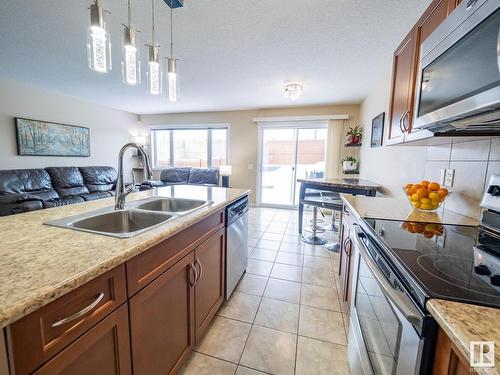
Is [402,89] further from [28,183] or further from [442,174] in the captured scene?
[28,183]

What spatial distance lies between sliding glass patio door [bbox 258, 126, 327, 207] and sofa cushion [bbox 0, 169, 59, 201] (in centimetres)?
403

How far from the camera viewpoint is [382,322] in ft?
2.70

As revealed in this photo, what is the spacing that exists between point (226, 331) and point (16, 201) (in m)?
3.25

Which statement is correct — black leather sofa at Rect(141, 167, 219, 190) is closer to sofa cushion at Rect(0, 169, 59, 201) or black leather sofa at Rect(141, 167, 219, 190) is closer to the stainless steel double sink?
sofa cushion at Rect(0, 169, 59, 201)

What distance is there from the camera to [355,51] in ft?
7.88

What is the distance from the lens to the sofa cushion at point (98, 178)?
14.5 feet

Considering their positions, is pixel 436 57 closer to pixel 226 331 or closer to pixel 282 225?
pixel 226 331

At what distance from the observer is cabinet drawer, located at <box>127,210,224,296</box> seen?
0.80m

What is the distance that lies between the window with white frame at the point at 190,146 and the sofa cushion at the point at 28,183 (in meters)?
2.55

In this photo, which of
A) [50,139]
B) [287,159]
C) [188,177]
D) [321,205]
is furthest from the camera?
[188,177]

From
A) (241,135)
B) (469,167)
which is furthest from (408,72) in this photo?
(241,135)

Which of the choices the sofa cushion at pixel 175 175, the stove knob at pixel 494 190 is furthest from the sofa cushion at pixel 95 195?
the stove knob at pixel 494 190

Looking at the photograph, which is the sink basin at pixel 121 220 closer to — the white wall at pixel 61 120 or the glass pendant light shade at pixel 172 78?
the glass pendant light shade at pixel 172 78

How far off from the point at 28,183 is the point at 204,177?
9.94 ft
